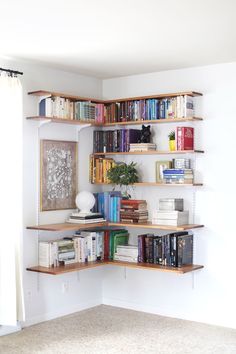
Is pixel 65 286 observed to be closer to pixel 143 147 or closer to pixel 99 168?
pixel 99 168

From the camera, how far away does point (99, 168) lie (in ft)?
19.3

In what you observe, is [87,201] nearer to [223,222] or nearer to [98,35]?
[223,222]

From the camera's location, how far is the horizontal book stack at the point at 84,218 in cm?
546

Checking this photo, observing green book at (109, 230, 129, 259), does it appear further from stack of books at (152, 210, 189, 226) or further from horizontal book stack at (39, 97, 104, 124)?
horizontal book stack at (39, 97, 104, 124)

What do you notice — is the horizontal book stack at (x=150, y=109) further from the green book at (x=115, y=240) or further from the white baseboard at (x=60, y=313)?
the white baseboard at (x=60, y=313)

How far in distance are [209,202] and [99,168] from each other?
1315 mm

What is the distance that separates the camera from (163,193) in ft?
18.4

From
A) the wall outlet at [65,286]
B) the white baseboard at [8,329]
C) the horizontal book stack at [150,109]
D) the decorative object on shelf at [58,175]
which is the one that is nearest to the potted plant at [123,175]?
the decorative object on shelf at [58,175]

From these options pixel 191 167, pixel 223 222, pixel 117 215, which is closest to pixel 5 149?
pixel 117 215

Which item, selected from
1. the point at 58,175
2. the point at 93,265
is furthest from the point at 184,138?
the point at 93,265

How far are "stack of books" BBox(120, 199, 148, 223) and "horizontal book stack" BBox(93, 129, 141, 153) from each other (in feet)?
1.89

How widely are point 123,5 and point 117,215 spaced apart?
9.14 ft

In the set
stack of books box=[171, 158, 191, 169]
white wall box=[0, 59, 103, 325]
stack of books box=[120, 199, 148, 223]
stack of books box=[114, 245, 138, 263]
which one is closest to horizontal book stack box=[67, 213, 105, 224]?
white wall box=[0, 59, 103, 325]

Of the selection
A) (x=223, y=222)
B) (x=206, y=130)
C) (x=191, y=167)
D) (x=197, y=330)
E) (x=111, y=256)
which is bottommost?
(x=197, y=330)
